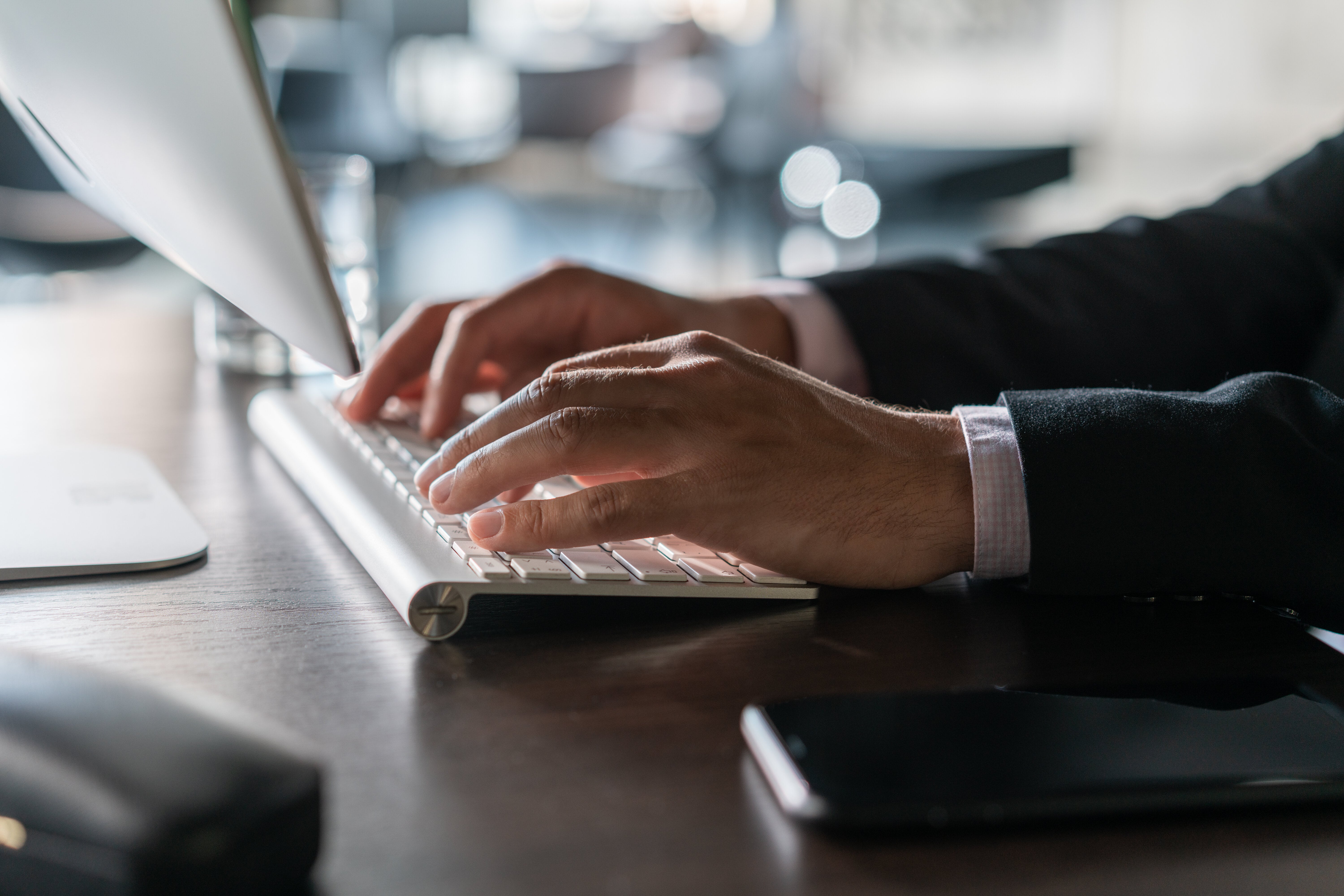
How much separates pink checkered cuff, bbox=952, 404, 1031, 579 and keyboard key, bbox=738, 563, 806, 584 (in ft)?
0.31

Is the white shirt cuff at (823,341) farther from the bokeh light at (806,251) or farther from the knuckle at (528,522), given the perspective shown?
the bokeh light at (806,251)

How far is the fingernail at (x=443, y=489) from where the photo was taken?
20.8 inches

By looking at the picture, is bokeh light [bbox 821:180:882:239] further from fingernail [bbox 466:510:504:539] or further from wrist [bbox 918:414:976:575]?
fingernail [bbox 466:510:504:539]

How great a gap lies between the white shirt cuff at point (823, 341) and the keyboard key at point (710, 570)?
0.40 metres

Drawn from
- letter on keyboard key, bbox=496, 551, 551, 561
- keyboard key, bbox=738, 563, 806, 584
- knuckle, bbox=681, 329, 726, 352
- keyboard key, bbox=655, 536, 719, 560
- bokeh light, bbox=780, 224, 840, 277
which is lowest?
bokeh light, bbox=780, 224, 840, 277

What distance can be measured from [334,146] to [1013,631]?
4.40m

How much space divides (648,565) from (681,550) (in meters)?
0.04

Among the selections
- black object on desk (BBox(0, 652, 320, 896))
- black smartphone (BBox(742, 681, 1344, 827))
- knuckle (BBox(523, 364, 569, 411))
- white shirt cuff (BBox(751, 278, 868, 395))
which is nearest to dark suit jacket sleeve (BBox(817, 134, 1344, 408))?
white shirt cuff (BBox(751, 278, 868, 395))

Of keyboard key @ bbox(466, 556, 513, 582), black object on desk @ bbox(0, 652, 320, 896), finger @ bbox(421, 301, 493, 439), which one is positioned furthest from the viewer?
finger @ bbox(421, 301, 493, 439)

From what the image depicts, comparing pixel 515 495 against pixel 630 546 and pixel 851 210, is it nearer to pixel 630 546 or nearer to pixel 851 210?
pixel 630 546

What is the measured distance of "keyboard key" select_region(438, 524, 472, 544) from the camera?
1.65 feet

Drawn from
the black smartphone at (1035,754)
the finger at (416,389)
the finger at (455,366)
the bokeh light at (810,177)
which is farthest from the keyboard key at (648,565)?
the bokeh light at (810,177)

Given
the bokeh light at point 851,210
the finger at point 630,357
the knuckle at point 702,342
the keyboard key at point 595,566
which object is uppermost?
the knuckle at point 702,342

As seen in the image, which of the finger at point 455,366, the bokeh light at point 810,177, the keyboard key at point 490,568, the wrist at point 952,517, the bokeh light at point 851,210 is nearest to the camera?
the keyboard key at point 490,568
